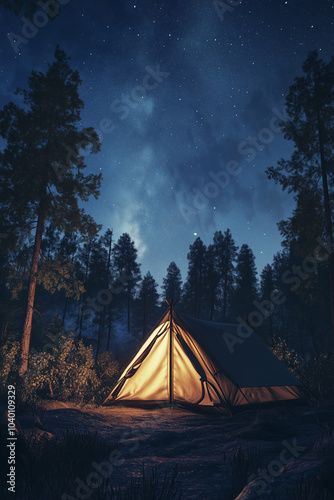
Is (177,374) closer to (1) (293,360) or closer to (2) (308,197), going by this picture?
(1) (293,360)

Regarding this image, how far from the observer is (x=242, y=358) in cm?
834

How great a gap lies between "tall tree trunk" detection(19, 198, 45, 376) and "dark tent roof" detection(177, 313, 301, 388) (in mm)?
5544

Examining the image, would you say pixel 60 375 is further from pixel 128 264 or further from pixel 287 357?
pixel 128 264

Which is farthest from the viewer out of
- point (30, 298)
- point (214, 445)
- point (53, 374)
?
point (30, 298)

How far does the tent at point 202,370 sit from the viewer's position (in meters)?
7.54

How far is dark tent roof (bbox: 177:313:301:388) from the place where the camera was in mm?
7688

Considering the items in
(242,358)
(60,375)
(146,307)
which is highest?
(146,307)

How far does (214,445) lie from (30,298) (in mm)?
8405

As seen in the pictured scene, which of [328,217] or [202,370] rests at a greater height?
[328,217]

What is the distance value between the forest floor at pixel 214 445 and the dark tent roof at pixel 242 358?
2.43 feet

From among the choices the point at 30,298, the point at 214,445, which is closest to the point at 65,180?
the point at 30,298

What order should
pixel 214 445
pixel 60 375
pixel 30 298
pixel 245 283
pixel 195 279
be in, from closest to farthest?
pixel 214 445 → pixel 60 375 → pixel 30 298 → pixel 245 283 → pixel 195 279

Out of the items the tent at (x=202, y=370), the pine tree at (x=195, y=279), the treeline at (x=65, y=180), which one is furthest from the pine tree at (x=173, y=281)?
the tent at (x=202, y=370)

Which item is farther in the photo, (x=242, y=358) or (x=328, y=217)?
(x=328, y=217)
